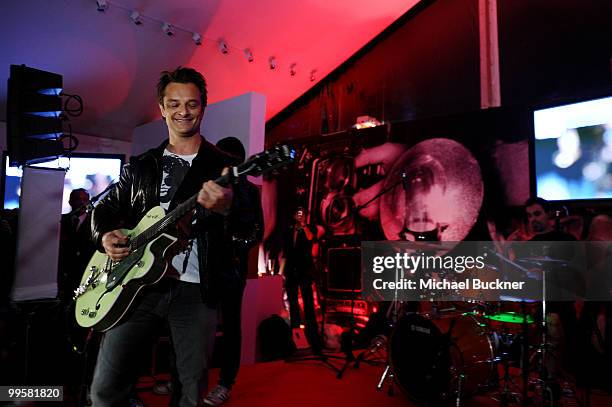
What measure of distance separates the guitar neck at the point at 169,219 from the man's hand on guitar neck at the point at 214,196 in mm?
A: 46

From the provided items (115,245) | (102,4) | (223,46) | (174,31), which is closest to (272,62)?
(223,46)

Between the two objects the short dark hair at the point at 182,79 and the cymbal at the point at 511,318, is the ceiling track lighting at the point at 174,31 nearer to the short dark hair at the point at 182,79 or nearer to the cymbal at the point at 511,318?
the short dark hair at the point at 182,79

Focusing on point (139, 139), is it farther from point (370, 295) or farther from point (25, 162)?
point (370, 295)

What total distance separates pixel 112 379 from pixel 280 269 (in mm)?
5690

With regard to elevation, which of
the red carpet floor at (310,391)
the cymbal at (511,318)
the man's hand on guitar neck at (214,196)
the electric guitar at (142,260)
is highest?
the man's hand on guitar neck at (214,196)

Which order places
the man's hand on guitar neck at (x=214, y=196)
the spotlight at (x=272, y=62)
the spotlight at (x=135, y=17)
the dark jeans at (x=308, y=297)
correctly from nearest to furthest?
the man's hand on guitar neck at (x=214, y=196) < the dark jeans at (x=308, y=297) < the spotlight at (x=135, y=17) < the spotlight at (x=272, y=62)

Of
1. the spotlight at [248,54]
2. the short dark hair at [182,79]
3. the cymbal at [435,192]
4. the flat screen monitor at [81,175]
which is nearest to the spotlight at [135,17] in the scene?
the spotlight at [248,54]

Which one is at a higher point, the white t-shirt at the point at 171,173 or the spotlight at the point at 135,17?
the spotlight at the point at 135,17

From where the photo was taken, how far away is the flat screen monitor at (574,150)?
4.68m

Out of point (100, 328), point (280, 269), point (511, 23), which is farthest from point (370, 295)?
point (100, 328)

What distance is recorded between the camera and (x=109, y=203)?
219 cm

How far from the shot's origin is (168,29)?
6094 mm

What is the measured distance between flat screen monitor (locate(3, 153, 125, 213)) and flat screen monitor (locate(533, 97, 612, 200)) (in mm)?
5591

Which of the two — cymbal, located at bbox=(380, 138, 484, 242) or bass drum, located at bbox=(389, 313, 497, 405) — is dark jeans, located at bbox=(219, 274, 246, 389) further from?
cymbal, located at bbox=(380, 138, 484, 242)
